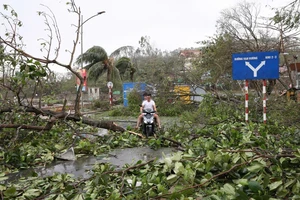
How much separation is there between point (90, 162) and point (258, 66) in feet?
14.6

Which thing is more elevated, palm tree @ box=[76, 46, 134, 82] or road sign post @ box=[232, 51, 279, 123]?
palm tree @ box=[76, 46, 134, 82]

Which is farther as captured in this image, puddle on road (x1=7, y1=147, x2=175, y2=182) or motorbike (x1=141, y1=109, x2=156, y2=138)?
motorbike (x1=141, y1=109, x2=156, y2=138)

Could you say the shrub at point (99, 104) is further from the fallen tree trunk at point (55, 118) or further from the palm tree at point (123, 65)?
the fallen tree trunk at point (55, 118)

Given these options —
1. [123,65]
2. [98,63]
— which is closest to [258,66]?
[98,63]

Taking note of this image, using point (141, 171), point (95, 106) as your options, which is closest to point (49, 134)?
point (141, 171)

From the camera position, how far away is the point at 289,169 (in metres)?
3.37

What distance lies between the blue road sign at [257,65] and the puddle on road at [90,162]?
2.71m

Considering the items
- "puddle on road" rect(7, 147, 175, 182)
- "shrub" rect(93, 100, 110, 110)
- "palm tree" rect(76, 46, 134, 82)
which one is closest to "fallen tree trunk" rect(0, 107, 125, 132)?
"puddle on road" rect(7, 147, 175, 182)

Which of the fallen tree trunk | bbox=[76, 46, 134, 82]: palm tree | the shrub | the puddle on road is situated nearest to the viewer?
the puddle on road

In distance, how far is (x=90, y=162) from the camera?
6.33m

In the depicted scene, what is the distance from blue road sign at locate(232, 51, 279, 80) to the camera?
7941mm

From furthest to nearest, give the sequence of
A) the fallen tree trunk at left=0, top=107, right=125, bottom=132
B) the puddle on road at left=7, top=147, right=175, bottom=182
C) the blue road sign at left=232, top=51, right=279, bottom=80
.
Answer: the blue road sign at left=232, top=51, right=279, bottom=80, the fallen tree trunk at left=0, top=107, right=125, bottom=132, the puddle on road at left=7, top=147, right=175, bottom=182

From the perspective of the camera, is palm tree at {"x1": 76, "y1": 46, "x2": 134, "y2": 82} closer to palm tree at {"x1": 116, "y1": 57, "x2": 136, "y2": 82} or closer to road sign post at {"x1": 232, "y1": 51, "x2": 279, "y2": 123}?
palm tree at {"x1": 116, "y1": 57, "x2": 136, "y2": 82}

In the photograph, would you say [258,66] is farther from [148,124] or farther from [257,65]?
[148,124]
